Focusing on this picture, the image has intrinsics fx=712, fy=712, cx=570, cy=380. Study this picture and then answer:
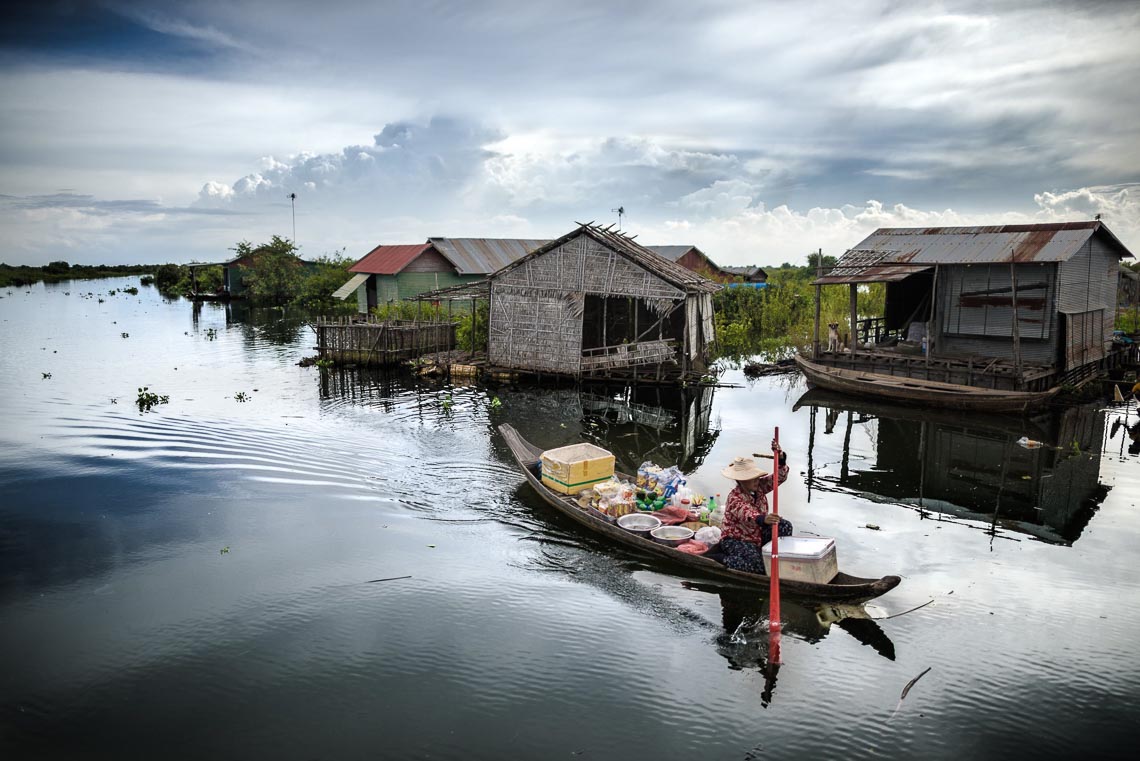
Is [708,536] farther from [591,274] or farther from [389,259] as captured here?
[389,259]

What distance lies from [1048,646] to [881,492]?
16.5 feet

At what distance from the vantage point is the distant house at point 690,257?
4062 centimetres

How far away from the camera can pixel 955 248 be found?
1988 cm

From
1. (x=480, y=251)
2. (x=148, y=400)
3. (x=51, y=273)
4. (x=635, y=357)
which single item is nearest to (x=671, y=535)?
(x=635, y=357)

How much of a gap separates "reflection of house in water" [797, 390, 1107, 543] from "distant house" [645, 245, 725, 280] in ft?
74.4

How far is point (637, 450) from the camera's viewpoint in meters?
15.1

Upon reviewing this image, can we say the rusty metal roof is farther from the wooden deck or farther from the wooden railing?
the wooden deck

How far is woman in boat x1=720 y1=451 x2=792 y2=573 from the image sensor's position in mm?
8344

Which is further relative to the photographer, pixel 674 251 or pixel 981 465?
pixel 674 251

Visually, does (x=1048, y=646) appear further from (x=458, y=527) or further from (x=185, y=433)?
(x=185, y=433)

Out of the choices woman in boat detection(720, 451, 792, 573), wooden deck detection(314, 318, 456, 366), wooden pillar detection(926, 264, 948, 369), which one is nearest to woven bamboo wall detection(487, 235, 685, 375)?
wooden deck detection(314, 318, 456, 366)

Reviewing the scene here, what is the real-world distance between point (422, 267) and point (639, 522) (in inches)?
1102

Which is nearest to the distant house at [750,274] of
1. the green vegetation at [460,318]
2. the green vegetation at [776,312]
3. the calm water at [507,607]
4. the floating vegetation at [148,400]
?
the green vegetation at [776,312]

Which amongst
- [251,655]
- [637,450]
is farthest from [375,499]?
[637,450]
